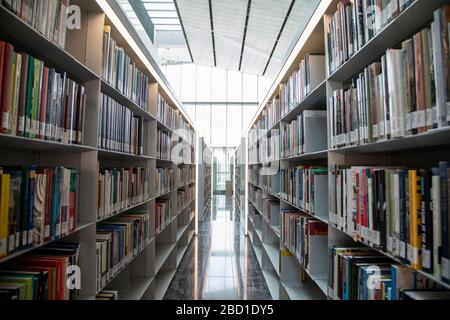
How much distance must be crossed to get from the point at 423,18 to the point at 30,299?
68.5 inches

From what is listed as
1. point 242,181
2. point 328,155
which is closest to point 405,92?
point 328,155

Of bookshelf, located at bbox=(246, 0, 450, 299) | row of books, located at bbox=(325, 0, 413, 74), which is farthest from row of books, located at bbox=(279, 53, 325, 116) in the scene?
row of books, located at bbox=(325, 0, 413, 74)

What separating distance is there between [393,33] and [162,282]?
3063 millimetres

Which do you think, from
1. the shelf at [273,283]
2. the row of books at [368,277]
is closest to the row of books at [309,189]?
the row of books at [368,277]

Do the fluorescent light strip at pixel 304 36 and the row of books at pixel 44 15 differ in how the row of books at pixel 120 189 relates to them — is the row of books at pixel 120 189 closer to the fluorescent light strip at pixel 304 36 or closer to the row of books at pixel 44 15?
the row of books at pixel 44 15

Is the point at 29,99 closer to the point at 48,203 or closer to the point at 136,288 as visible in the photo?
the point at 48,203

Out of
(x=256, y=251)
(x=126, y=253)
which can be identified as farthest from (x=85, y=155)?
(x=256, y=251)

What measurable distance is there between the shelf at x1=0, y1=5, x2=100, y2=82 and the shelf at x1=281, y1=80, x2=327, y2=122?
4.24 ft

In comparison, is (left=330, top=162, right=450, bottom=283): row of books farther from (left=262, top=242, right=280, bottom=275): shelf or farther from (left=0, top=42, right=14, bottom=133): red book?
(left=262, top=242, right=280, bottom=275): shelf

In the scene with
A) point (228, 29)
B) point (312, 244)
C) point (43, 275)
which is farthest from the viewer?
point (228, 29)

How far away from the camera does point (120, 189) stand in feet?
5.98

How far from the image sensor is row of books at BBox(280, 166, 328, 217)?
5.35 feet

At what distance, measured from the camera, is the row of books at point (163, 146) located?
2.78 m

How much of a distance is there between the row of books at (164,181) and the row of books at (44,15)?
5.68 feet
